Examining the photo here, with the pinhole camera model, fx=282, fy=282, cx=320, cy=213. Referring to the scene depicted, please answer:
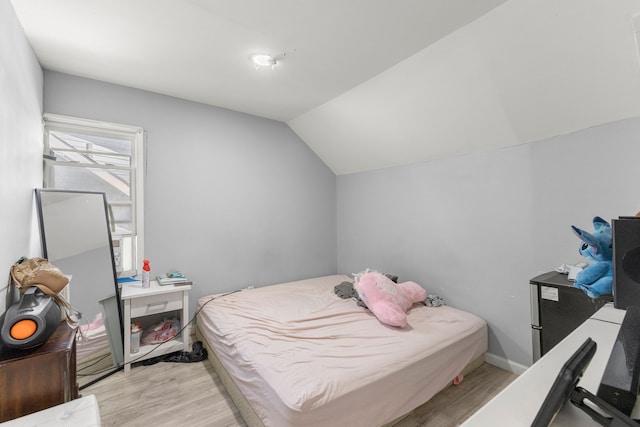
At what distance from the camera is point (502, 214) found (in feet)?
7.98

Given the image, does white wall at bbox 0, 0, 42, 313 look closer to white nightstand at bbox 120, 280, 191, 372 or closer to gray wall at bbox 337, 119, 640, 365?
white nightstand at bbox 120, 280, 191, 372

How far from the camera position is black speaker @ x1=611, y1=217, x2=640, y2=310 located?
2.17 feet

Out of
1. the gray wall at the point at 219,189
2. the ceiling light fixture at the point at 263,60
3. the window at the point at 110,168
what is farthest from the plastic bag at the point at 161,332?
the ceiling light fixture at the point at 263,60

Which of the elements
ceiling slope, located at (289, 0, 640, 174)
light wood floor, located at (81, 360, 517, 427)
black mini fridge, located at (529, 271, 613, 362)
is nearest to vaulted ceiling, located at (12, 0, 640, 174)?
ceiling slope, located at (289, 0, 640, 174)

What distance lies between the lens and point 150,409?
6.34 ft

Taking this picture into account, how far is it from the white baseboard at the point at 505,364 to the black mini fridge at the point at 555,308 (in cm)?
55

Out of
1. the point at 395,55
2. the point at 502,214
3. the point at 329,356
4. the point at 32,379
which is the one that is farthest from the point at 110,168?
the point at 502,214

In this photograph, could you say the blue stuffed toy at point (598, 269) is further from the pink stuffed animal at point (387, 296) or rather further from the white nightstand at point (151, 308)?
the white nightstand at point (151, 308)

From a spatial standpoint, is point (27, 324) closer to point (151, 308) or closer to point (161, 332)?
point (151, 308)

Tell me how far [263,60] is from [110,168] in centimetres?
178

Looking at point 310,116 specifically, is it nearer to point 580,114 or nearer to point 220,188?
point 220,188

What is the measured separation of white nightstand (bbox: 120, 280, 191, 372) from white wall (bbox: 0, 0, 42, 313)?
733 mm

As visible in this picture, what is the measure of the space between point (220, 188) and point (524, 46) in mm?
2911

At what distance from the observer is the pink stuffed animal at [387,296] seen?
7.48 feet
